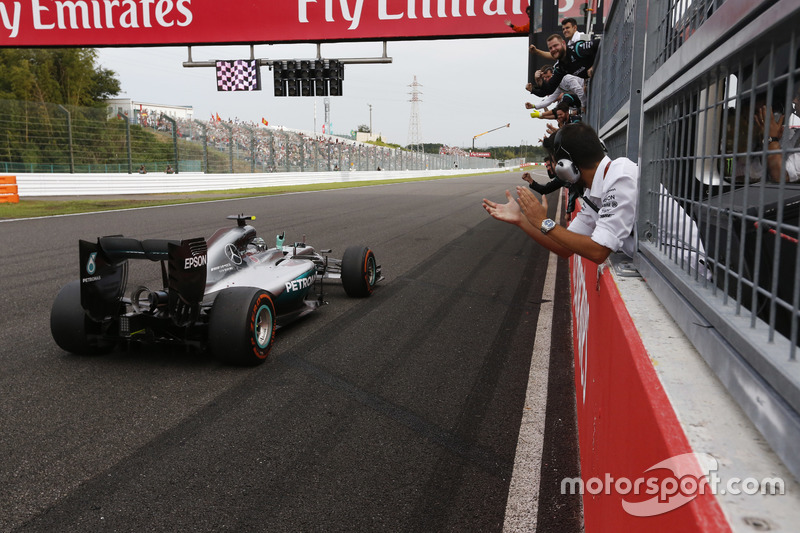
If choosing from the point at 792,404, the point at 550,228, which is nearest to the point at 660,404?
the point at 792,404

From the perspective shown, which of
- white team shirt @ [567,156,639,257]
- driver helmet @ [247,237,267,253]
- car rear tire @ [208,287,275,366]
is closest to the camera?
white team shirt @ [567,156,639,257]

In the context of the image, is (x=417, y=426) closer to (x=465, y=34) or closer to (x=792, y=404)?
(x=792, y=404)

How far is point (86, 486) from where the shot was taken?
9.05 ft

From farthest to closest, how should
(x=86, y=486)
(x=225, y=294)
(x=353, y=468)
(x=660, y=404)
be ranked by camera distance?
(x=225, y=294)
(x=353, y=468)
(x=86, y=486)
(x=660, y=404)

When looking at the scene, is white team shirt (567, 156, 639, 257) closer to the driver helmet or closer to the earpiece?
the earpiece

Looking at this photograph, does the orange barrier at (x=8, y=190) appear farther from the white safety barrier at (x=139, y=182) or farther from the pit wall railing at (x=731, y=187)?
the pit wall railing at (x=731, y=187)

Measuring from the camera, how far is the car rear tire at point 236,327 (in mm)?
A: 4180

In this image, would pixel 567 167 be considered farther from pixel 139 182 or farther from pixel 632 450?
pixel 139 182

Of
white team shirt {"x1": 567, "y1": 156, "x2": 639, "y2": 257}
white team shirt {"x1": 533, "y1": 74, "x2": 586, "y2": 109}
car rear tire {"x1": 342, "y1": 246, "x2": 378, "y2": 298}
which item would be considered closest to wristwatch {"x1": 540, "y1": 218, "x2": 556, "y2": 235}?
white team shirt {"x1": 567, "y1": 156, "x2": 639, "y2": 257}

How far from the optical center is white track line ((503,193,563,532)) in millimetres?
2570

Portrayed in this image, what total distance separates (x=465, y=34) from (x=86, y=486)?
19.3 m

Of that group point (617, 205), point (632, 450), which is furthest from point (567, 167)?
point (632, 450)

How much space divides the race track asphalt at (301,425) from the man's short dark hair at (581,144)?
1418 millimetres

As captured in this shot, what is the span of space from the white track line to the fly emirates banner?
1733cm
